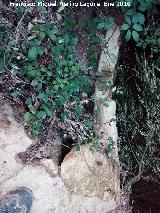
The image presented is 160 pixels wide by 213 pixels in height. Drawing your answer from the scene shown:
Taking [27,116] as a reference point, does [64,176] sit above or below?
below

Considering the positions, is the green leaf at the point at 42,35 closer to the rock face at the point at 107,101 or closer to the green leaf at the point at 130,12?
the green leaf at the point at 130,12

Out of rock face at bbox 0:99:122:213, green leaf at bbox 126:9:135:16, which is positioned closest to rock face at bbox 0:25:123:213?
rock face at bbox 0:99:122:213

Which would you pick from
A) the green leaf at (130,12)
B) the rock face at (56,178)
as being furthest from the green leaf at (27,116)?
the green leaf at (130,12)

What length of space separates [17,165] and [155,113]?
1694mm

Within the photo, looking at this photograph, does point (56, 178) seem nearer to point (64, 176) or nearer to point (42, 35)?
point (64, 176)

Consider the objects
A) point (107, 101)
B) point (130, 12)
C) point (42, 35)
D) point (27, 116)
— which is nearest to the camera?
point (42, 35)

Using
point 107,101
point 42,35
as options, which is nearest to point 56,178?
point 107,101

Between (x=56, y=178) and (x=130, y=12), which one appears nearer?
(x=130, y=12)

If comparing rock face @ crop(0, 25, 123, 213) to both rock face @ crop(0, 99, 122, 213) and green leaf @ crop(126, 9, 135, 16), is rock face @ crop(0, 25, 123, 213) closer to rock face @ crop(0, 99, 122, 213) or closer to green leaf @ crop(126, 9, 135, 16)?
rock face @ crop(0, 99, 122, 213)

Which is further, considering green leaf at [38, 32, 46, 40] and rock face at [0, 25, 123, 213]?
rock face at [0, 25, 123, 213]

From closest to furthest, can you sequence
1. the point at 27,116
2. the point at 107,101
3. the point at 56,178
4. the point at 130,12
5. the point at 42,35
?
the point at 42,35 < the point at 130,12 < the point at 27,116 < the point at 56,178 < the point at 107,101

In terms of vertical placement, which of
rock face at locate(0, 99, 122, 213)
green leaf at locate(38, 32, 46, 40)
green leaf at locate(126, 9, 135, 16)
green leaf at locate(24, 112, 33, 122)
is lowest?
rock face at locate(0, 99, 122, 213)

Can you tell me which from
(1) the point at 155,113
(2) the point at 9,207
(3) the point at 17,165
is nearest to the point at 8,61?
(3) the point at 17,165

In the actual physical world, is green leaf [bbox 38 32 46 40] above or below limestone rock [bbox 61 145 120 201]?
above
